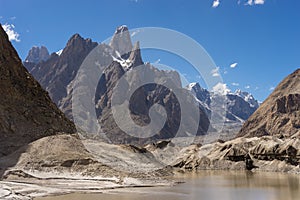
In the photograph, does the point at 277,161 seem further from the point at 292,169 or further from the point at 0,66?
the point at 0,66

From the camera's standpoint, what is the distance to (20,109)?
68.4 m

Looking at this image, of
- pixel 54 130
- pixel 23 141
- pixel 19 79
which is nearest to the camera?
pixel 23 141

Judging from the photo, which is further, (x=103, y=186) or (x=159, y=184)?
(x=159, y=184)

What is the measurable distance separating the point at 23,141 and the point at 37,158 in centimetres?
997

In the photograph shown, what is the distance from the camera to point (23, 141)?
5856 centimetres

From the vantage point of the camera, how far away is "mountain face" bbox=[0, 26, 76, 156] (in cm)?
6053

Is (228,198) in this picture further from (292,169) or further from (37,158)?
(292,169)

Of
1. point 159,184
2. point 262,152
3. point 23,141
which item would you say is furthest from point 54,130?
point 262,152

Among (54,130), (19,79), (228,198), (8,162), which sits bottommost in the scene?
(228,198)

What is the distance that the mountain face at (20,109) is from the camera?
6053 cm

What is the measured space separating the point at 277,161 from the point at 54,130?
1851 inches

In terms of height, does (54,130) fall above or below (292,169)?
above

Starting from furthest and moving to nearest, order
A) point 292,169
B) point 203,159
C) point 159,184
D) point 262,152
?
point 203,159
point 262,152
point 292,169
point 159,184

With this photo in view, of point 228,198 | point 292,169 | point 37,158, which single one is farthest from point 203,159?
point 228,198
